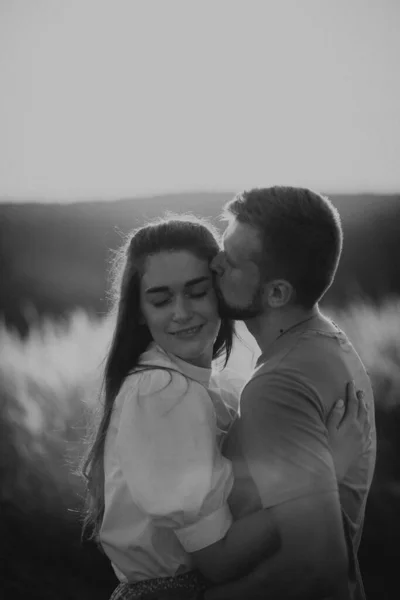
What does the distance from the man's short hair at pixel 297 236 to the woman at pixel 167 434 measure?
0.89ft

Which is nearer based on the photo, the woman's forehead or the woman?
the woman

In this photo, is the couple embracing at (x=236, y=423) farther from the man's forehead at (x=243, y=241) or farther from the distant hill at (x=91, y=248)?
the distant hill at (x=91, y=248)

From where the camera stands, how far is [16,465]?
4.32 m

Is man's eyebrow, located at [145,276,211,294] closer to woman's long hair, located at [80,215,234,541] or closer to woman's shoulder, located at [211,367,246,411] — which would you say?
woman's long hair, located at [80,215,234,541]

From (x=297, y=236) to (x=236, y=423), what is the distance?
716 millimetres

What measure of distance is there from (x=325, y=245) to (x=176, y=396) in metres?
0.79

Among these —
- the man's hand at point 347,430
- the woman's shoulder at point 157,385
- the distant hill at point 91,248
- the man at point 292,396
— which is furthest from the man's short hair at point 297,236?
the distant hill at point 91,248

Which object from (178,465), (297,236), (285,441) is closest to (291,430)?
(285,441)

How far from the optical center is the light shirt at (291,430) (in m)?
2.07

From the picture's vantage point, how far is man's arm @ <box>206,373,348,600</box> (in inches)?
81.6

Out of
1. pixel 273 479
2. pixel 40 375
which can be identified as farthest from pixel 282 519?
pixel 40 375

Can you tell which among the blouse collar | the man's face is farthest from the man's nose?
the blouse collar

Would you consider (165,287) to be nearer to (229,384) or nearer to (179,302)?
(179,302)

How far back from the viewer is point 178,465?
6.90 ft
